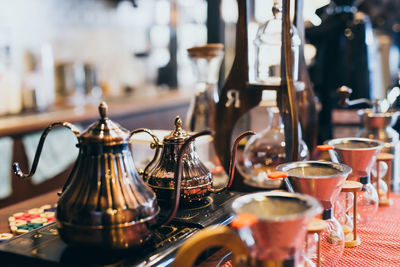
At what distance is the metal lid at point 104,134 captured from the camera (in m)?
0.70

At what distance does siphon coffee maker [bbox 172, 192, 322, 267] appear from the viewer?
0.51 metres

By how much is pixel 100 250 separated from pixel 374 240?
1.89 ft

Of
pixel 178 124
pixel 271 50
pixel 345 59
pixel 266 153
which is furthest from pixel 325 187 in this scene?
pixel 345 59

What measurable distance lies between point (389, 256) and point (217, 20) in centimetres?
170

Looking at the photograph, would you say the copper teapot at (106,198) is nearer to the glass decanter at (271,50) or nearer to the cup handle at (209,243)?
the cup handle at (209,243)

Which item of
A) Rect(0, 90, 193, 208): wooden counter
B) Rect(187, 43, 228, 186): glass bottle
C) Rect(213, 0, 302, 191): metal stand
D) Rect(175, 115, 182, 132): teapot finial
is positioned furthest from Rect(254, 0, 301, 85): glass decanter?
Rect(0, 90, 193, 208): wooden counter

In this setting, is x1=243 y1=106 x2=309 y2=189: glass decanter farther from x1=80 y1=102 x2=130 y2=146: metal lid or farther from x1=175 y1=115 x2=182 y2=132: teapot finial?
x1=80 y1=102 x2=130 y2=146: metal lid

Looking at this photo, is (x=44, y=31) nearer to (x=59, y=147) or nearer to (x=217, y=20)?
(x=59, y=147)

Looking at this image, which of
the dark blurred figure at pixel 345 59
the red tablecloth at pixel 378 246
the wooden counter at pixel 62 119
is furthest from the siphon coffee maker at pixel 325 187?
the wooden counter at pixel 62 119

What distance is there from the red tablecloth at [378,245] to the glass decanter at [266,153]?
0.24 meters

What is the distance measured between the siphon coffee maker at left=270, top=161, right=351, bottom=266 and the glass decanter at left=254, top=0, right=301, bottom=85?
1.37ft

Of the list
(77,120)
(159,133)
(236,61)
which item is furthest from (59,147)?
(236,61)

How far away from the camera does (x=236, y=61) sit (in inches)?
48.6

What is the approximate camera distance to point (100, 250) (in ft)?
2.23
